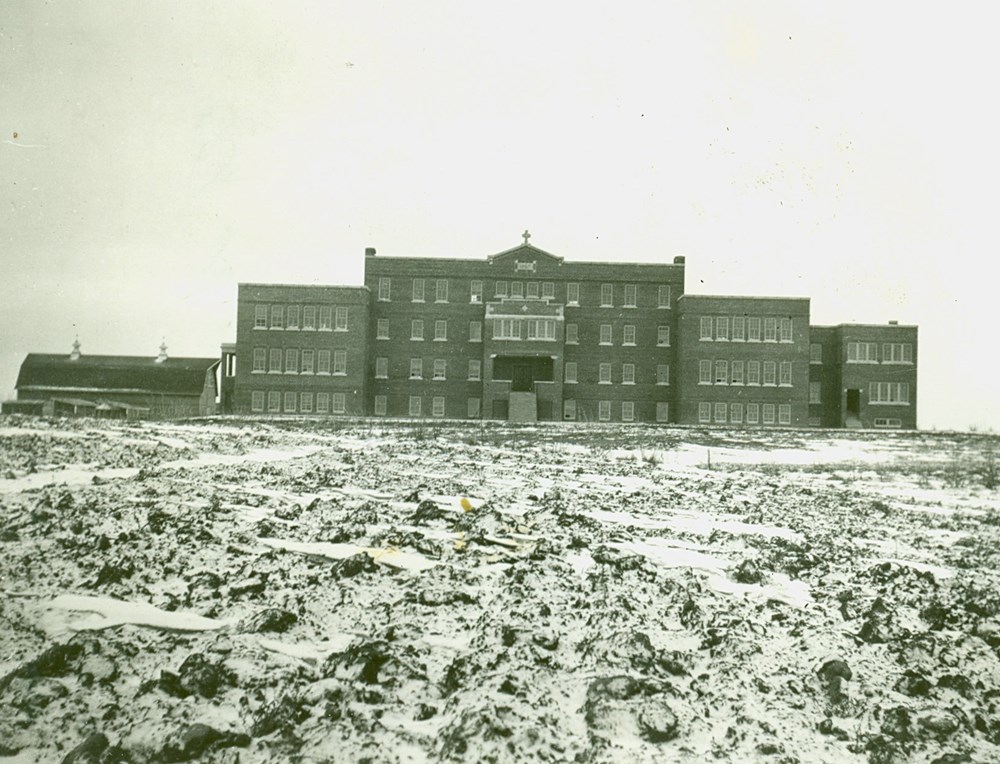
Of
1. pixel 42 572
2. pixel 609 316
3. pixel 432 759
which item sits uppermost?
pixel 609 316

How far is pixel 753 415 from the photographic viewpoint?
169 feet

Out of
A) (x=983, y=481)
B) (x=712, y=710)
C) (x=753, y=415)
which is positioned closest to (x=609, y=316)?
(x=753, y=415)

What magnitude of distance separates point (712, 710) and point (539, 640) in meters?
0.96

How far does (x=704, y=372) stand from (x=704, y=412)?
2550mm

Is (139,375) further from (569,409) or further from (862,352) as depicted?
(862,352)

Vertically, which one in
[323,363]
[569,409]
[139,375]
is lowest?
[569,409]

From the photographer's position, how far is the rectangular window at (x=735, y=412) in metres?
51.5

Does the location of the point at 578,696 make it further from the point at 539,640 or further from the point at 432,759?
the point at 432,759

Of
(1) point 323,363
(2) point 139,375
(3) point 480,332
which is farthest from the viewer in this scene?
(3) point 480,332

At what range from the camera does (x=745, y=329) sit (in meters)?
52.7

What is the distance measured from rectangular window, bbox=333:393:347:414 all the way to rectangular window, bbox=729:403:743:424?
933 inches

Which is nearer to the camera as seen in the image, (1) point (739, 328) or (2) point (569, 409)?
(1) point (739, 328)

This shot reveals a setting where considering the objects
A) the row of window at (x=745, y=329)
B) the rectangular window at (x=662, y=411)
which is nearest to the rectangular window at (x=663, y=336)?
the row of window at (x=745, y=329)

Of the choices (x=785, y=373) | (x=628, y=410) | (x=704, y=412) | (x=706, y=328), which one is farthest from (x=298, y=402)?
(x=785, y=373)
